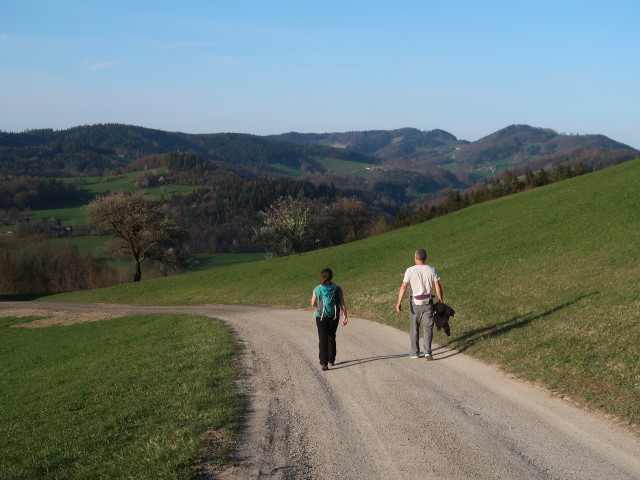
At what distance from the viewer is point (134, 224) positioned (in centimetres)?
7094

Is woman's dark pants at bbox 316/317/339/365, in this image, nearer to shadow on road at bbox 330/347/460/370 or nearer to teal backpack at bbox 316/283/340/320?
teal backpack at bbox 316/283/340/320

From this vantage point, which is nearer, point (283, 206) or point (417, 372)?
point (417, 372)

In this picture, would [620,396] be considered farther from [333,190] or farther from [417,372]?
[333,190]

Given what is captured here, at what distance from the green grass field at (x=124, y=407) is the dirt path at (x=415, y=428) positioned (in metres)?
0.83

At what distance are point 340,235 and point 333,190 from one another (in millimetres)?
81682

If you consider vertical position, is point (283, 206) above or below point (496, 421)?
above

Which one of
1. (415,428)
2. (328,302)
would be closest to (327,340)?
(328,302)

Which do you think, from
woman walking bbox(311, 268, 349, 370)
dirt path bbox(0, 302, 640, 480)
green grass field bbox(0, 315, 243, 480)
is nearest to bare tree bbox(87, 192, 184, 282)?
green grass field bbox(0, 315, 243, 480)

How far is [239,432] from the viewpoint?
9.70 meters

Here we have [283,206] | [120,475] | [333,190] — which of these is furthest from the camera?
[333,190]

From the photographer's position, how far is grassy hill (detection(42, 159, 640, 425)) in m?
14.0

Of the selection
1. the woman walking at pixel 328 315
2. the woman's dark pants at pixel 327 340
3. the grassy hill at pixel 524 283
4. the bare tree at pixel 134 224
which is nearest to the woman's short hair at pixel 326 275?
the woman walking at pixel 328 315

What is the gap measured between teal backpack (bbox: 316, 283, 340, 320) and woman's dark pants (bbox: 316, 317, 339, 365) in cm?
15

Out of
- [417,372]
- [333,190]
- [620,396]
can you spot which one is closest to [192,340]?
[417,372]
